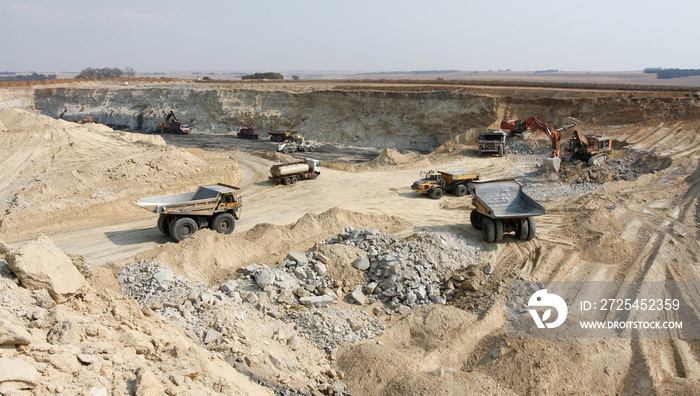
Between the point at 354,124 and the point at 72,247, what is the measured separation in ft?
98.6

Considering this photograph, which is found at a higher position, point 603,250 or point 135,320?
point 135,320

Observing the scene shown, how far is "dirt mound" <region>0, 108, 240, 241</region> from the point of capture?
60.0 ft

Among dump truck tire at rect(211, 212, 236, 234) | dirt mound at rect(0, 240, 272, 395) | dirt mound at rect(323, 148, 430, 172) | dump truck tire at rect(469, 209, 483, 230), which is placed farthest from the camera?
dirt mound at rect(323, 148, 430, 172)

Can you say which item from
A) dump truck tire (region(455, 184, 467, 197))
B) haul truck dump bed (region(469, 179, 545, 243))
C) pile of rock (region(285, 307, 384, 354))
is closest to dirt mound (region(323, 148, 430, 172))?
dump truck tire (region(455, 184, 467, 197))

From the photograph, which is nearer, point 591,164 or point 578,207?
point 578,207

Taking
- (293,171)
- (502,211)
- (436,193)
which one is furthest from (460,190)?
(293,171)

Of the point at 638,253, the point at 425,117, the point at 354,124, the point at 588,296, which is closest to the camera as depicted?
the point at 588,296

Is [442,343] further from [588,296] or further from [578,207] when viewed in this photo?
[578,207]

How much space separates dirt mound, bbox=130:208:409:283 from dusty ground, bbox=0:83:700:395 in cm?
6

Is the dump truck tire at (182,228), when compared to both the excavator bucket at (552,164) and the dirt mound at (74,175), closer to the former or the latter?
the dirt mound at (74,175)

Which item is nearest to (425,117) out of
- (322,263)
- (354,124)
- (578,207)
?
(354,124)

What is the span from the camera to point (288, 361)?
7965 mm

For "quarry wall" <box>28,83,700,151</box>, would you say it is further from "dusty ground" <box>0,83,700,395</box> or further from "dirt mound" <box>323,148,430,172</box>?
"dirt mound" <box>323,148,430,172</box>

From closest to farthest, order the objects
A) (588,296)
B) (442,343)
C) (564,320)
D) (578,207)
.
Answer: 1. (442,343)
2. (564,320)
3. (588,296)
4. (578,207)
